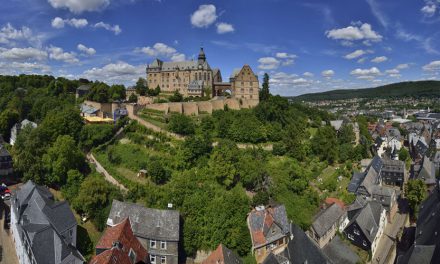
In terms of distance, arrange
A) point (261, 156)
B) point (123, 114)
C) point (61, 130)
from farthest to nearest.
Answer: point (123, 114)
point (61, 130)
point (261, 156)

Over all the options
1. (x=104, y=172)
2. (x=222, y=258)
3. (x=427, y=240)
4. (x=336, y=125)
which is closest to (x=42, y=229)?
(x=222, y=258)

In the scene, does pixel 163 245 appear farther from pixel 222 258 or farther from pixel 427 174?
pixel 427 174

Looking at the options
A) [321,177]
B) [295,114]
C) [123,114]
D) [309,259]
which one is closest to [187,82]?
[123,114]

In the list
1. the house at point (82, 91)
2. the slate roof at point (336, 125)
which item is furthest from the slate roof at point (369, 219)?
the house at point (82, 91)

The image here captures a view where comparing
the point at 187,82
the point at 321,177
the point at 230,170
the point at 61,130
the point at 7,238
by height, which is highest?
the point at 187,82

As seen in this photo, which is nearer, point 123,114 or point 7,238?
point 7,238

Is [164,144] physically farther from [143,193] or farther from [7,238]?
[7,238]

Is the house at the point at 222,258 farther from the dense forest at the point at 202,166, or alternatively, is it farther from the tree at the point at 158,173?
the tree at the point at 158,173
